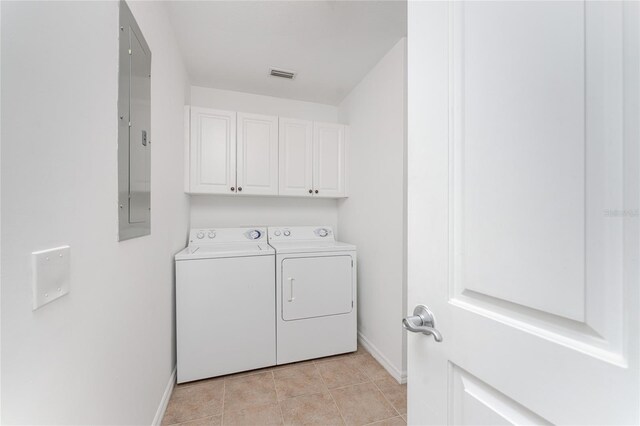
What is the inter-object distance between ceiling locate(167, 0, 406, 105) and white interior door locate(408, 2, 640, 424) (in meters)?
1.28

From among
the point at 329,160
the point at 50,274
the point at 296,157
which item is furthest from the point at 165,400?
the point at 329,160

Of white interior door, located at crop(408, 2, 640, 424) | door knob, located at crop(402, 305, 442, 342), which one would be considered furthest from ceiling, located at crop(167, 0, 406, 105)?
door knob, located at crop(402, 305, 442, 342)

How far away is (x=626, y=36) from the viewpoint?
1.14 feet

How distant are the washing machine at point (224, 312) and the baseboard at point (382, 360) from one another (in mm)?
850

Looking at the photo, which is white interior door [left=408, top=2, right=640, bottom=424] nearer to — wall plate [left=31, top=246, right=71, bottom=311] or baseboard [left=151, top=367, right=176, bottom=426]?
wall plate [left=31, top=246, right=71, bottom=311]

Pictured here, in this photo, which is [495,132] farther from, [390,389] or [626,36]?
[390,389]

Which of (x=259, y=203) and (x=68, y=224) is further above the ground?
(x=259, y=203)

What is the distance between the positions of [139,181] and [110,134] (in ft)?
0.98

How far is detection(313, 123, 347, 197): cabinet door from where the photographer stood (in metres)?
2.62

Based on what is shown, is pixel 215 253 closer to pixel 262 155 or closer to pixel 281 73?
pixel 262 155

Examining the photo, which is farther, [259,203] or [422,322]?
[259,203]

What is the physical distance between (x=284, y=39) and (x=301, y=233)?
5.66 feet

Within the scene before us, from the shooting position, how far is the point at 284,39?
189 centimetres

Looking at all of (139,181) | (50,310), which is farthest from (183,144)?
(50,310)
